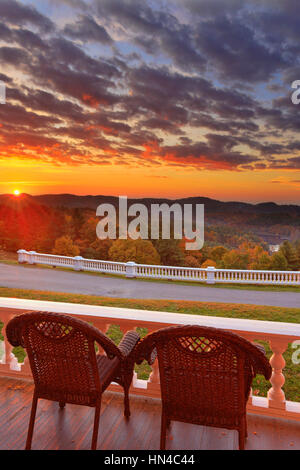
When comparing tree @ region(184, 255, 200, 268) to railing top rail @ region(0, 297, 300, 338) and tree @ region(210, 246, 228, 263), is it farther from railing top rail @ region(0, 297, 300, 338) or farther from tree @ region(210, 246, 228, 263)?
railing top rail @ region(0, 297, 300, 338)

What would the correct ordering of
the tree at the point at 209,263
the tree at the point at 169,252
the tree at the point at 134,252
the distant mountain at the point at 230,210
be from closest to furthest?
the distant mountain at the point at 230,210, the tree at the point at 209,263, the tree at the point at 134,252, the tree at the point at 169,252

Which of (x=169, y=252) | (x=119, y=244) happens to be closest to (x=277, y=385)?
(x=119, y=244)

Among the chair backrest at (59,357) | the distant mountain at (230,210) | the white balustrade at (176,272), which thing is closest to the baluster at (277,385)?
the chair backrest at (59,357)

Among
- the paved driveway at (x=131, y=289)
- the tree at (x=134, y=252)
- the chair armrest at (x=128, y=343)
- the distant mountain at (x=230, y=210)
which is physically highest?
the distant mountain at (x=230, y=210)

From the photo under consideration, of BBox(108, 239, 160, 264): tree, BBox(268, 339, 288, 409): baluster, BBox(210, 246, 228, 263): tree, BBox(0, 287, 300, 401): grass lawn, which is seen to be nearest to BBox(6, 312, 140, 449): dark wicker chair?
BBox(268, 339, 288, 409): baluster

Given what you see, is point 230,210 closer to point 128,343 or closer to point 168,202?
point 168,202

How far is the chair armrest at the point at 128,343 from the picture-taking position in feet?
5.32

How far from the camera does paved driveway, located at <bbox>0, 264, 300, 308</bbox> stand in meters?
9.40

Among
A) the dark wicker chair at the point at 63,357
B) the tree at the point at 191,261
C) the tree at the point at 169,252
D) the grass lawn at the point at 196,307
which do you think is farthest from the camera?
the tree at the point at 169,252

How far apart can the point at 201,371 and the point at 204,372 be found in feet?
0.04

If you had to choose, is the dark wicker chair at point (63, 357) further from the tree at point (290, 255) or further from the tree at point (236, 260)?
the tree at point (290, 255)

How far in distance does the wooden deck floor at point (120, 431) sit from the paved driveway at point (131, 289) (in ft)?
24.8
